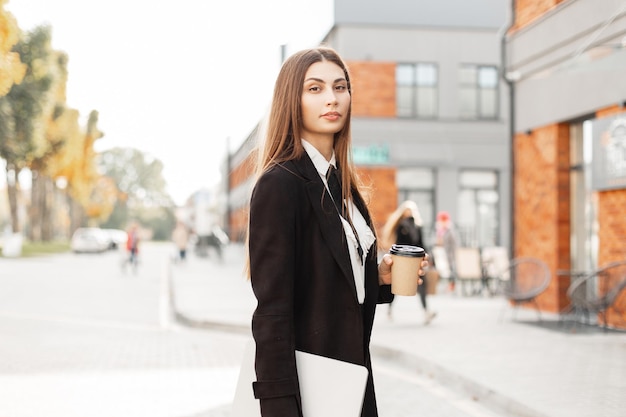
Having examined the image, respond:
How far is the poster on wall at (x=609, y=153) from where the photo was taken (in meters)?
11.4

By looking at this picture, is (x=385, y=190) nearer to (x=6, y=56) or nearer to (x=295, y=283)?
(x=6, y=56)

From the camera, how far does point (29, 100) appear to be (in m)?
40.2

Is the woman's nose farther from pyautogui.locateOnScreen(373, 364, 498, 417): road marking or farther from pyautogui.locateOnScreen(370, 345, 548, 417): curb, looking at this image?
pyautogui.locateOnScreen(373, 364, 498, 417): road marking

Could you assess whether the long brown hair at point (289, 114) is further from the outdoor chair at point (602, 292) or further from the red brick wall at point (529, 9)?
the red brick wall at point (529, 9)

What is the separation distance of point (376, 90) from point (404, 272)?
88.6 feet

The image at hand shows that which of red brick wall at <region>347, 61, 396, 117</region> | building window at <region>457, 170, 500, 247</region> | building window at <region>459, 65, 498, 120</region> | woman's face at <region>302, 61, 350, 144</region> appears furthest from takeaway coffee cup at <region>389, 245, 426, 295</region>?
building window at <region>459, 65, 498, 120</region>

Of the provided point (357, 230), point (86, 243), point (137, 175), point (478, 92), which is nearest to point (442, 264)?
point (478, 92)

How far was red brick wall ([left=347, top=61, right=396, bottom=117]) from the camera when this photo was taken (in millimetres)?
29188

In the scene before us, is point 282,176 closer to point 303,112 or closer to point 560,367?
point 303,112

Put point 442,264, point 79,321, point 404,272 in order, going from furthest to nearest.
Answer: point 442,264 → point 79,321 → point 404,272

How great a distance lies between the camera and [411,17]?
30250mm

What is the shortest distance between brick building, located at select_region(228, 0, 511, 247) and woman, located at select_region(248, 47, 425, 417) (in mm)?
26275

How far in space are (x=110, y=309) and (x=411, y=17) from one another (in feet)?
59.3

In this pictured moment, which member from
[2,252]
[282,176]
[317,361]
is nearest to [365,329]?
[317,361]
